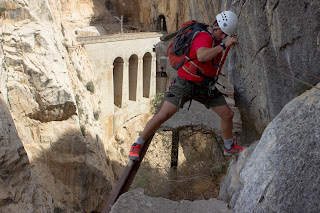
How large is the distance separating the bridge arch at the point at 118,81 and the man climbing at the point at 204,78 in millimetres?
17916

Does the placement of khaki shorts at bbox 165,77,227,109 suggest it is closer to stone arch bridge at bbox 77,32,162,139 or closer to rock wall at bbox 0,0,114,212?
rock wall at bbox 0,0,114,212

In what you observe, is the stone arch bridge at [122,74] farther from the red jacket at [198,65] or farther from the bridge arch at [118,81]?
the red jacket at [198,65]

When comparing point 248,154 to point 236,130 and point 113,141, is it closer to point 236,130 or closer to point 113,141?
point 236,130

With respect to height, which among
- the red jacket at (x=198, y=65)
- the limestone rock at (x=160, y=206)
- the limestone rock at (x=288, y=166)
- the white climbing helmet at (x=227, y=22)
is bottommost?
the limestone rock at (x=160, y=206)

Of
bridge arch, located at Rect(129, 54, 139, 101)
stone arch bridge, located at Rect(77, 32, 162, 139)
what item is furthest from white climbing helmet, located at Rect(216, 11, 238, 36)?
bridge arch, located at Rect(129, 54, 139, 101)

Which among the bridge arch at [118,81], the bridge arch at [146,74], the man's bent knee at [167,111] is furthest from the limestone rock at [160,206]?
the bridge arch at [146,74]

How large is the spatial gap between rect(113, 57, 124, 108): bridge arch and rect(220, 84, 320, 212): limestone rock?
1896cm

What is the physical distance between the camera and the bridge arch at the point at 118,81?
21.4 meters

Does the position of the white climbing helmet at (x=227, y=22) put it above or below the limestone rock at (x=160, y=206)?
above

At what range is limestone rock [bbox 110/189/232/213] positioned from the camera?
3.34 m

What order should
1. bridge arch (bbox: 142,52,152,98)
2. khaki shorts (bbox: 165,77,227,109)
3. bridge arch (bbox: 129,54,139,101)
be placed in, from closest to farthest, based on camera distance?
1. khaki shorts (bbox: 165,77,227,109)
2. bridge arch (bbox: 129,54,139,101)
3. bridge arch (bbox: 142,52,152,98)

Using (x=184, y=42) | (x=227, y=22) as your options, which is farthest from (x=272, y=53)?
(x=184, y=42)

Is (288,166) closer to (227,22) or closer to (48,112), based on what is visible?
(227,22)

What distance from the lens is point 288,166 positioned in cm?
250
